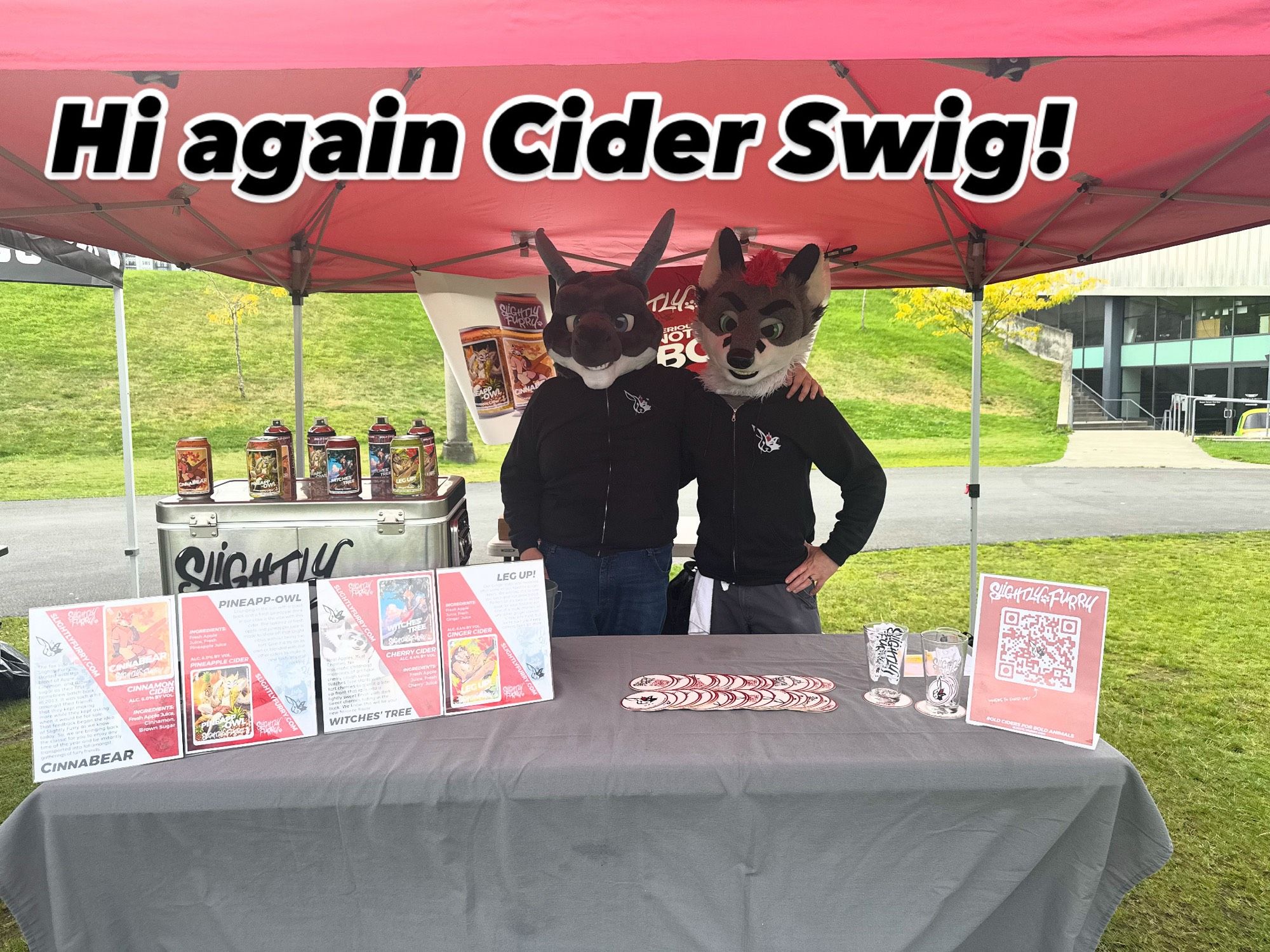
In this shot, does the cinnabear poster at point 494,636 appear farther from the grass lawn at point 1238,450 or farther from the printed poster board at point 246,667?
the grass lawn at point 1238,450

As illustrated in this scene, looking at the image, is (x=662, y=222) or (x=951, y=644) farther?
(x=662, y=222)

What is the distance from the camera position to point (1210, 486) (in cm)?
1055

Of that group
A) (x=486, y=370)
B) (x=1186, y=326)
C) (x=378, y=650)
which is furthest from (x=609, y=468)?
(x=1186, y=326)

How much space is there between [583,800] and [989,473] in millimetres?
12349

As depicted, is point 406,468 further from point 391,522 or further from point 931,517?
point 931,517

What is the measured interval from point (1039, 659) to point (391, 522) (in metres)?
1.54

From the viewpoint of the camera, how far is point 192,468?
7.18 ft

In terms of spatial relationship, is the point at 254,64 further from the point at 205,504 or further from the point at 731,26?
the point at 205,504

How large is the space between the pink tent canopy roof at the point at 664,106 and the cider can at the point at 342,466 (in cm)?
92

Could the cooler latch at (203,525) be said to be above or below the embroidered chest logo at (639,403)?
below

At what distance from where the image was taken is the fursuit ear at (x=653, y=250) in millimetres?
2842

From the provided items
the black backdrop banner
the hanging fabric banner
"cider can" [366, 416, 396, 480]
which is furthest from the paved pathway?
"cider can" [366, 416, 396, 480]

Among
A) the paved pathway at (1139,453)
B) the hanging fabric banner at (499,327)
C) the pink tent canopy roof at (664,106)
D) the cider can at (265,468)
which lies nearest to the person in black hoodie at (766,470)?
the pink tent canopy roof at (664,106)

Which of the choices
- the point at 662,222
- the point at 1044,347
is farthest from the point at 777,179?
the point at 1044,347
